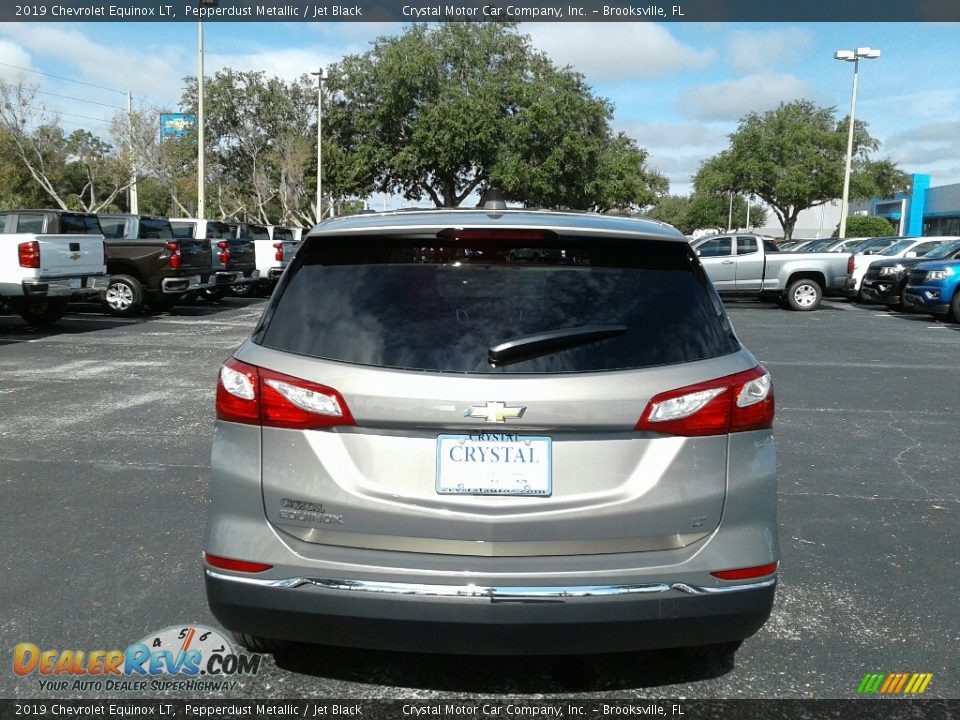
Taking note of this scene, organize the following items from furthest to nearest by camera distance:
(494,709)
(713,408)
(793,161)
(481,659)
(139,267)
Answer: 1. (793,161)
2. (139,267)
3. (481,659)
4. (494,709)
5. (713,408)

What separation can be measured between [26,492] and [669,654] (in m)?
4.12

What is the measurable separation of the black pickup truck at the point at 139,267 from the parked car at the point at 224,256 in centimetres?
118

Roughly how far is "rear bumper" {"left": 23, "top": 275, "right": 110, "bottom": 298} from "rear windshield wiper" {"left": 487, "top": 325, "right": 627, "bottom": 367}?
41.7 ft

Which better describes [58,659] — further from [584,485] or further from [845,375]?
[845,375]

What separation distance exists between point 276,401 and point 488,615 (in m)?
0.93

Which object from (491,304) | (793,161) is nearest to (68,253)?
(491,304)

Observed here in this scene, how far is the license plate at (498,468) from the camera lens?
8.80ft

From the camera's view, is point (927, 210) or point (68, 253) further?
point (927, 210)

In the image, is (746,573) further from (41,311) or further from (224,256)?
(224,256)

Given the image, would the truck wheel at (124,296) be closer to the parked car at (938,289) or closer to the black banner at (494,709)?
the black banner at (494,709)

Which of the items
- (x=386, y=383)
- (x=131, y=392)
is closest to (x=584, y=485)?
(x=386, y=383)

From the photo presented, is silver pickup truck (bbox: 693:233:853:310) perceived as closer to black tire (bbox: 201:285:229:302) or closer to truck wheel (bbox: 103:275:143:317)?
black tire (bbox: 201:285:229:302)

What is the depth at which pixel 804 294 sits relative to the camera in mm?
23062

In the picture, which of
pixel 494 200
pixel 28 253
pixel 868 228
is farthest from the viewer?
pixel 868 228
